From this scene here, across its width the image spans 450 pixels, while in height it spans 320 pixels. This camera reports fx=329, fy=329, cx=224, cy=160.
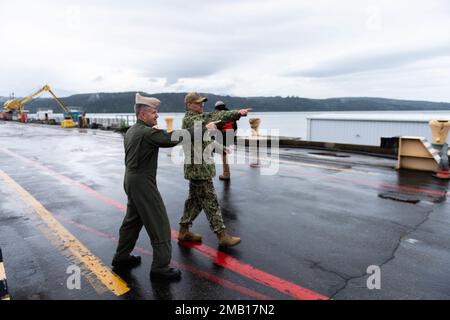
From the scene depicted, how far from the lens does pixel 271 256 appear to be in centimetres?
416

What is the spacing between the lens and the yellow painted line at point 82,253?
3506 mm

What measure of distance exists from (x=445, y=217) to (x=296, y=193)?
2.74 metres

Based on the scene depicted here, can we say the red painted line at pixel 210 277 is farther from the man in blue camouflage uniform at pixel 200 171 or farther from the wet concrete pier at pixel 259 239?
the man in blue camouflage uniform at pixel 200 171

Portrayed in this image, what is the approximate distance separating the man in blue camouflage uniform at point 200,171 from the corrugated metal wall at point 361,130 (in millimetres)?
13687

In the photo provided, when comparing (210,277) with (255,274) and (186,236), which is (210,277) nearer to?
(255,274)

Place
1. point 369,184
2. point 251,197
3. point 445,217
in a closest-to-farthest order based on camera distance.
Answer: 1. point 445,217
2. point 251,197
3. point 369,184

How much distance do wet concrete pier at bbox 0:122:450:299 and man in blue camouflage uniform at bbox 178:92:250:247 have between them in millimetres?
284

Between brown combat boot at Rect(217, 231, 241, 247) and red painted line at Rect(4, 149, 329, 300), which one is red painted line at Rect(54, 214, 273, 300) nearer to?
red painted line at Rect(4, 149, 329, 300)

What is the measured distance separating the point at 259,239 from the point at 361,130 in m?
14.3

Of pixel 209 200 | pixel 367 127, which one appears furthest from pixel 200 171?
pixel 367 127

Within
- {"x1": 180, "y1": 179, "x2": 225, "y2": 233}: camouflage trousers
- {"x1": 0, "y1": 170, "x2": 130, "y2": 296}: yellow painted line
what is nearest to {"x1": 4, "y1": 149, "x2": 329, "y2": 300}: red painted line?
{"x1": 180, "y1": 179, "x2": 225, "y2": 233}: camouflage trousers

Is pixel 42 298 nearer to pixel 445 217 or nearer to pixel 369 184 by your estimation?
pixel 445 217
